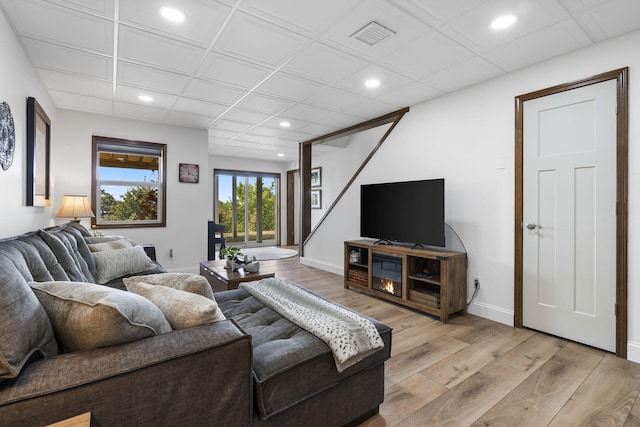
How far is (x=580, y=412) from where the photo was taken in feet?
5.43

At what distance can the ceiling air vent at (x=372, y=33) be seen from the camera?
7.07ft

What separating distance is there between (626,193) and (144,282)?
3.19 meters

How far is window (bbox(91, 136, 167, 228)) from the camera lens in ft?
14.1

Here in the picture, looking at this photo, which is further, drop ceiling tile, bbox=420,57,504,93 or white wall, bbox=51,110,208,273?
white wall, bbox=51,110,208,273

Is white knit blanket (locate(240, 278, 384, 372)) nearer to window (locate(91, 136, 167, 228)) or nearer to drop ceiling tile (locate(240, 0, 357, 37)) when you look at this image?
drop ceiling tile (locate(240, 0, 357, 37))

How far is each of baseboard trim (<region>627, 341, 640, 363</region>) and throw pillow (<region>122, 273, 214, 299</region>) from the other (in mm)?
2882

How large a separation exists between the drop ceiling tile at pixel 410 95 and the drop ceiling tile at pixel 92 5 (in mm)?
2537

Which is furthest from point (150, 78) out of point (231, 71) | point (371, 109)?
point (371, 109)

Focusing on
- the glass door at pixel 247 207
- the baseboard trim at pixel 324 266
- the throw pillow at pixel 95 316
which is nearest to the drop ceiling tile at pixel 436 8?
the throw pillow at pixel 95 316

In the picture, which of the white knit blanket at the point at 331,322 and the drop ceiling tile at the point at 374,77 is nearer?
the white knit blanket at the point at 331,322

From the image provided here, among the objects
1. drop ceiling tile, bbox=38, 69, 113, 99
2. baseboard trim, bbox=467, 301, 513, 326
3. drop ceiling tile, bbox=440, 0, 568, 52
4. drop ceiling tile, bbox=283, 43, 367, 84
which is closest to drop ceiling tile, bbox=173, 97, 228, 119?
drop ceiling tile, bbox=38, 69, 113, 99

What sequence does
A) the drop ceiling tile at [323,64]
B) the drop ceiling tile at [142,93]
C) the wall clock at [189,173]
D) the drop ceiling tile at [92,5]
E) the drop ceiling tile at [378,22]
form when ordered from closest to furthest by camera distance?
the drop ceiling tile at [92,5]
the drop ceiling tile at [378,22]
the drop ceiling tile at [323,64]
the drop ceiling tile at [142,93]
the wall clock at [189,173]

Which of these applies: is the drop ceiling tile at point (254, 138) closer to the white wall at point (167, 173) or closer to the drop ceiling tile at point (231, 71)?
the white wall at point (167, 173)

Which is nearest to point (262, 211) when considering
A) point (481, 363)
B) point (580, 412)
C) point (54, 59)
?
point (54, 59)
